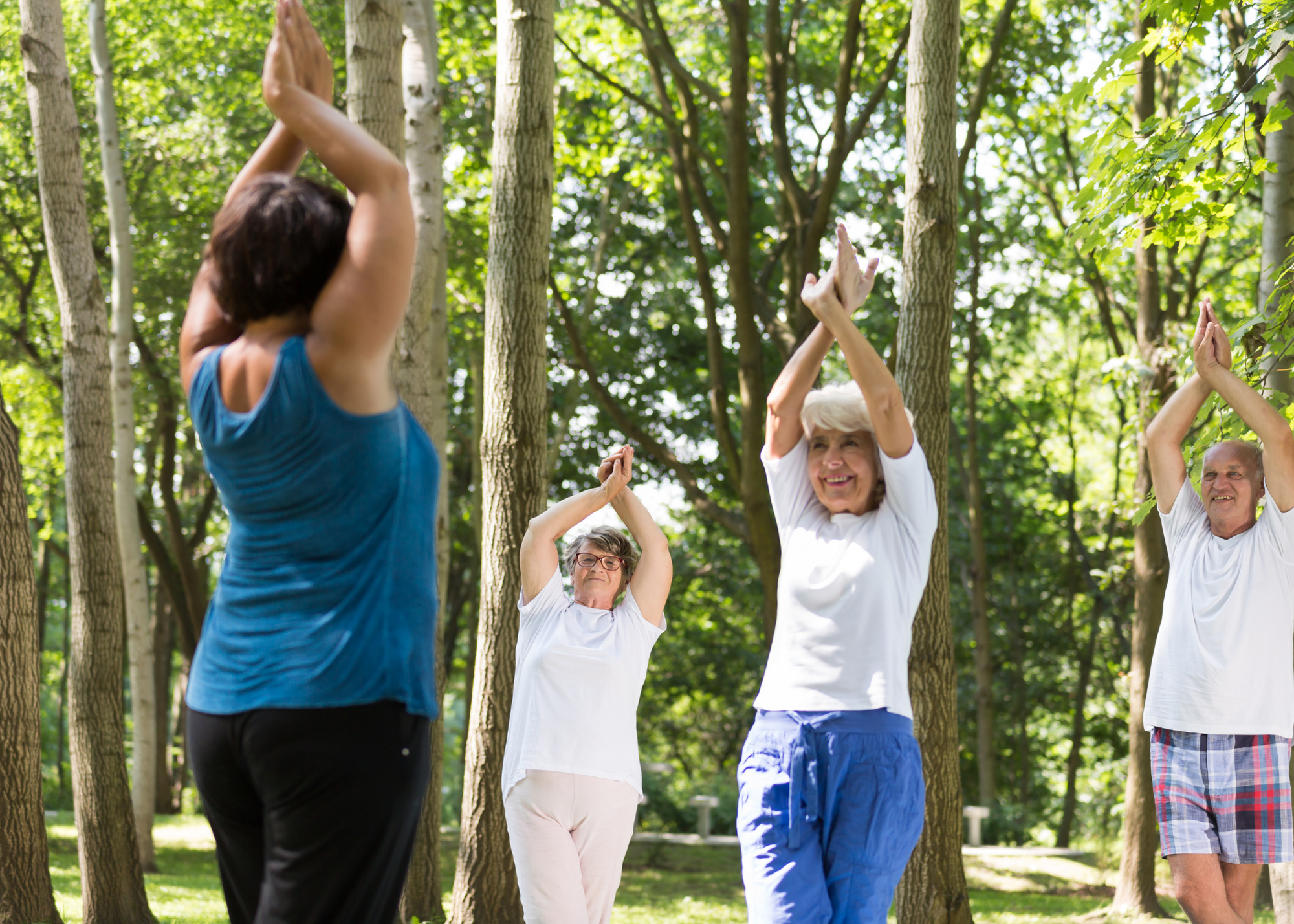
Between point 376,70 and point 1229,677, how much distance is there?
504cm

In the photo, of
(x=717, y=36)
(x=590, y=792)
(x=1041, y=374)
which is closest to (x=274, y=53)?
(x=590, y=792)

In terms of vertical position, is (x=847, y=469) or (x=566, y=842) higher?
(x=847, y=469)

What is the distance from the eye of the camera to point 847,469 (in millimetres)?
3117

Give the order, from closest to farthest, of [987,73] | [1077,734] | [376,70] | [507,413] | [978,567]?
1. [507,413]
2. [376,70]
3. [987,73]
4. [978,567]
5. [1077,734]

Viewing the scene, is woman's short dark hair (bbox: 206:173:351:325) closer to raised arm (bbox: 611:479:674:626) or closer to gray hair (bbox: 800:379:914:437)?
gray hair (bbox: 800:379:914:437)

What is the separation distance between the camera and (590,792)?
4.18 metres

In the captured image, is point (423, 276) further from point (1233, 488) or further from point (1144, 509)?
point (1233, 488)

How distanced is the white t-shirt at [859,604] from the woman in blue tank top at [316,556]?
1184 millimetres

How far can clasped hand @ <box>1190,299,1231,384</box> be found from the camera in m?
4.23

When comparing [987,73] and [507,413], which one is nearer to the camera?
[507,413]

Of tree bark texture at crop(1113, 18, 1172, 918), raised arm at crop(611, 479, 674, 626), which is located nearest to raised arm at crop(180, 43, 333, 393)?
Answer: raised arm at crop(611, 479, 674, 626)

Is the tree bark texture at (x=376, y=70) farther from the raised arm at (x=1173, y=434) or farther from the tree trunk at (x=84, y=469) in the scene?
the raised arm at (x=1173, y=434)

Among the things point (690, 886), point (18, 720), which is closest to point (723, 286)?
point (690, 886)

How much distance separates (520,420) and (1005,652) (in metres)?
14.7
